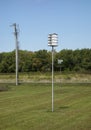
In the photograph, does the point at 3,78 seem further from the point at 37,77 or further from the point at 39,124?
the point at 39,124

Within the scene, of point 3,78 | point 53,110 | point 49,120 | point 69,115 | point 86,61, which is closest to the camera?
point 49,120

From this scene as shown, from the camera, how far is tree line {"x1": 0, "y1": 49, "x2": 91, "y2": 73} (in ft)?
378

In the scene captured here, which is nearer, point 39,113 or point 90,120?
point 90,120

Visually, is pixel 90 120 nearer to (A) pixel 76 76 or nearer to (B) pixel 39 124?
(B) pixel 39 124

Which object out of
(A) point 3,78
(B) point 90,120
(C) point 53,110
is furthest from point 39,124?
(A) point 3,78

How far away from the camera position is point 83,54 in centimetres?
11875

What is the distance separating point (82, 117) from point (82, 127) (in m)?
2.66

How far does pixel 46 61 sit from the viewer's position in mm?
118000

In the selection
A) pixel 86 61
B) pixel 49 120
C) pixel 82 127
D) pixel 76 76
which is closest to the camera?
pixel 82 127

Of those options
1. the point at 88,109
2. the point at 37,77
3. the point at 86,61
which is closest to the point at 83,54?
the point at 86,61

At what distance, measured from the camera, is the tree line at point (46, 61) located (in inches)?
4535

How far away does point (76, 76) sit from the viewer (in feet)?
231

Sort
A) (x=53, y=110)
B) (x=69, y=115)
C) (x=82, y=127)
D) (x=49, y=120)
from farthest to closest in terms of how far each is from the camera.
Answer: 1. (x=53, y=110)
2. (x=69, y=115)
3. (x=49, y=120)
4. (x=82, y=127)

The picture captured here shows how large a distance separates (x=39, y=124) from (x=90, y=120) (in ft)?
7.86
